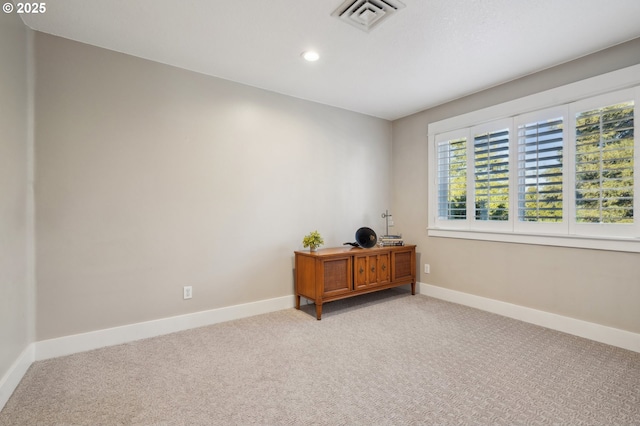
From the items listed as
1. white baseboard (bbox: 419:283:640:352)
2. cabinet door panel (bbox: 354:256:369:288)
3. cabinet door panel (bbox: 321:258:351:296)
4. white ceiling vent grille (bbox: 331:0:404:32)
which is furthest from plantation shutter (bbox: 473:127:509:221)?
white ceiling vent grille (bbox: 331:0:404:32)

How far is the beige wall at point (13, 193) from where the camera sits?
186 cm

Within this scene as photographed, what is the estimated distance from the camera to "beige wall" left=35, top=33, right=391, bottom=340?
7.95 ft

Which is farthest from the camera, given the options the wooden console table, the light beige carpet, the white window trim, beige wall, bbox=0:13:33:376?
the wooden console table

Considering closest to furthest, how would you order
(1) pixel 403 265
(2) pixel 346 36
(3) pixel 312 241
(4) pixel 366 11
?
(4) pixel 366 11
(2) pixel 346 36
(3) pixel 312 241
(1) pixel 403 265

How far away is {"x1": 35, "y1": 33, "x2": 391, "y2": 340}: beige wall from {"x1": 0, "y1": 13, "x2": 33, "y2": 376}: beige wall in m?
0.15

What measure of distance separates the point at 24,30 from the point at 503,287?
185 inches

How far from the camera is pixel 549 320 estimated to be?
2.97 meters

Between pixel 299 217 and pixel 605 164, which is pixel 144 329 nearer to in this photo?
pixel 299 217

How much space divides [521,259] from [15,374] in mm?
4191

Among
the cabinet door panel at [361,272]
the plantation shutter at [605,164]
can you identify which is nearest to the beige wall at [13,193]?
the cabinet door panel at [361,272]

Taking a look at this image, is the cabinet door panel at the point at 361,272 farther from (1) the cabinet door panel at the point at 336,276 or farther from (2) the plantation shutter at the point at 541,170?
(2) the plantation shutter at the point at 541,170

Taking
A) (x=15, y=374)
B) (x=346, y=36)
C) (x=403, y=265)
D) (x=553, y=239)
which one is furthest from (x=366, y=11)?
(x=15, y=374)

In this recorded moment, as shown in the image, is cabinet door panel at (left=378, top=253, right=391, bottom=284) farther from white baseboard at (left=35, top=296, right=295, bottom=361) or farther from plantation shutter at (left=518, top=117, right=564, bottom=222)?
plantation shutter at (left=518, top=117, right=564, bottom=222)

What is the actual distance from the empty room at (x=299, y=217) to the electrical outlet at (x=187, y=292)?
0.12 ft
